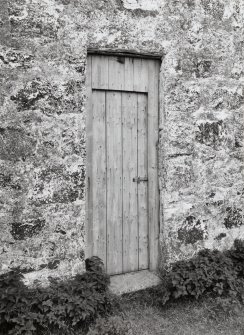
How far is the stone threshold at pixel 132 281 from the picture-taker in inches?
171

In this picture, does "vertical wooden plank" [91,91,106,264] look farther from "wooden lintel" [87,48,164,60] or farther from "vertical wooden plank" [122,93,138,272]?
"wooden lintel" [87,48,164,60]

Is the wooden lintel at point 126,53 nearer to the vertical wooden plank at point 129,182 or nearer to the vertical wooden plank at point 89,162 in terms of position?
the vertical wooden plank at point 89,162

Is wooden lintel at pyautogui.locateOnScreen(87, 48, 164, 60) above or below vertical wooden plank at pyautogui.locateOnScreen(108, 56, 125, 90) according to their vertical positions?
above

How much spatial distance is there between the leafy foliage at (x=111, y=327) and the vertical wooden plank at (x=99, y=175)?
0.89 meters

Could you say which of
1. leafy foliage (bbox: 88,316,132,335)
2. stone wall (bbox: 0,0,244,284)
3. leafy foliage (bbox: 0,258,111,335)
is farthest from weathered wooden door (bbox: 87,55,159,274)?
leafy foliage (bbox: 88,316,132,335)

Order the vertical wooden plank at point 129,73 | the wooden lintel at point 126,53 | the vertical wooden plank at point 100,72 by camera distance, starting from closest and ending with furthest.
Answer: the wooden lintel at point 126,53
the vertical wooden plank at point 100,72
the vertical wooden plank at point 129,73

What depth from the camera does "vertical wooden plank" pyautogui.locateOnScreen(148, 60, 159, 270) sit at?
4605mm

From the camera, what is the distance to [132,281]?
4473mm

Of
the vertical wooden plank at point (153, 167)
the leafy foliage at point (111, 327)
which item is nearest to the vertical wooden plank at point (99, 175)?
the vertical wooden plank at point (153, 167)

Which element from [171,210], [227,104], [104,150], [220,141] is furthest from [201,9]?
[171,210]

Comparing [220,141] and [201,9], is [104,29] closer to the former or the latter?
[201,9]

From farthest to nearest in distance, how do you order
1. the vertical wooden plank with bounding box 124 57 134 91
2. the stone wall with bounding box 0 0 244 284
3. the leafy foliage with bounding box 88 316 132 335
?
the vertical wooden plank with bounding box 124 57 134 91 < the stone wall with bounding box 0 0 244 284 < the leafy foliage with bounding box 88 316 132 335

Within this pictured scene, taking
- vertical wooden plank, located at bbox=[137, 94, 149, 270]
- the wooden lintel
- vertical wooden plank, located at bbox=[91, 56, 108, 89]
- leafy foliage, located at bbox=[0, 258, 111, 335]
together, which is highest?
the wooden lintel

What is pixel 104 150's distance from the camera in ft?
14.6
